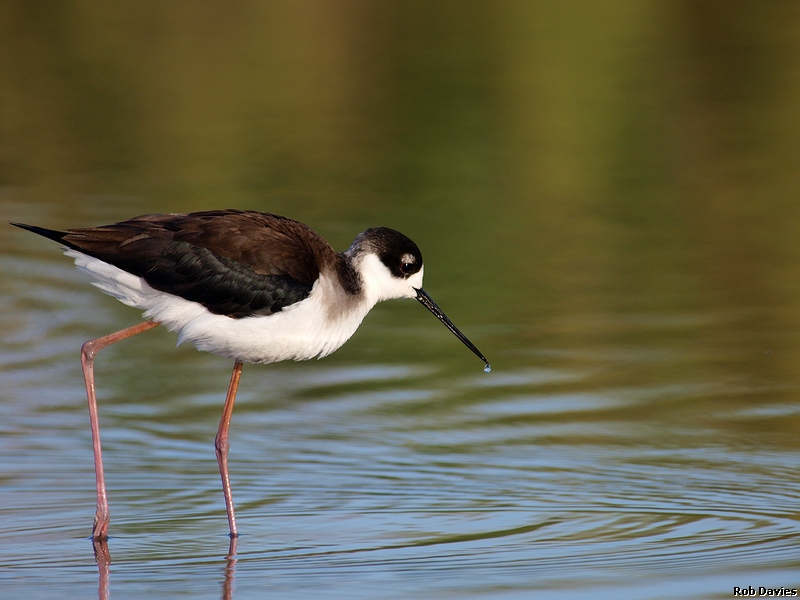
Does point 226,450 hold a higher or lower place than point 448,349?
lower

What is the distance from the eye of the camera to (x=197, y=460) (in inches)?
299

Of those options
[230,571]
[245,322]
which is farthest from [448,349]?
[230,571]

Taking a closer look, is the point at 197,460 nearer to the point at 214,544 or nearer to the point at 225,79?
the point at 214,544

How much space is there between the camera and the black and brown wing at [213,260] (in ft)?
22.1

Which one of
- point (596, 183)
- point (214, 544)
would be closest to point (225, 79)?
point (596, 183)

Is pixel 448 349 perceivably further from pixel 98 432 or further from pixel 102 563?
pixel 102 563

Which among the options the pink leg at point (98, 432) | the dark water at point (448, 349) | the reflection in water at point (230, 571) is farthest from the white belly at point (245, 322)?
the reflection in water at point (230, 571)

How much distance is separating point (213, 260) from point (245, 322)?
322mm

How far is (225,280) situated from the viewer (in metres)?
6.77

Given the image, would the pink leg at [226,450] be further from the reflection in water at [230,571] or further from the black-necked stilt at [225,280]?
the reflection in water at [230,571]

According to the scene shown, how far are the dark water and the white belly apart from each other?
28.9 inches

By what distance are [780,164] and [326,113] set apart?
607cm

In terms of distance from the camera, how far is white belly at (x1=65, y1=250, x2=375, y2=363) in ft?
22.2

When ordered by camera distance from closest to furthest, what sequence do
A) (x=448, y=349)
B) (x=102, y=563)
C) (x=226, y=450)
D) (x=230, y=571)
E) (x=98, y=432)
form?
(x=230, y=571), (x=102, y=563), (x=98, y=432), (x=226, y=450), (x=448, y=349)
